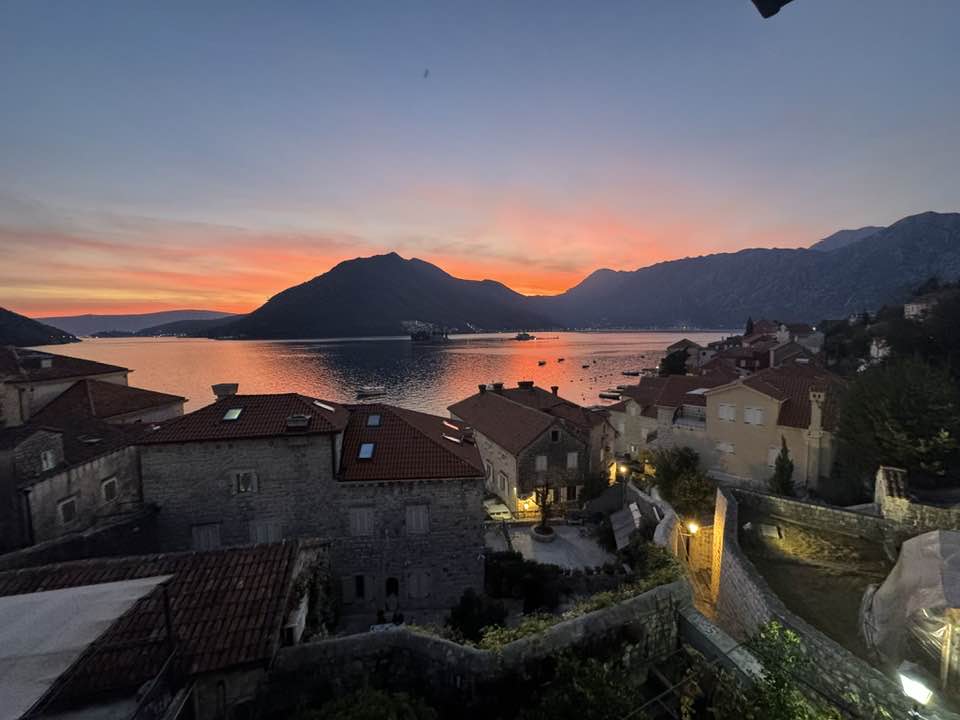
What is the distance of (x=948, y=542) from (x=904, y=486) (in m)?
9.21

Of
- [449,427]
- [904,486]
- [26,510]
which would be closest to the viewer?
[26,510]

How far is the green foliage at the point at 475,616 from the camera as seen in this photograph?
50.7 ft

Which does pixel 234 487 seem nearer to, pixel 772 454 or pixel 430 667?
pixel 430 667

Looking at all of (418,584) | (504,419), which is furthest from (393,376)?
(418,584)

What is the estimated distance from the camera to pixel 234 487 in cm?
1806

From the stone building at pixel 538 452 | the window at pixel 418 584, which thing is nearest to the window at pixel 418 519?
the window at pixel 418 584

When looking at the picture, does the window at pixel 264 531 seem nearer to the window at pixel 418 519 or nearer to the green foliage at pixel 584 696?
the window at pixel 418 519

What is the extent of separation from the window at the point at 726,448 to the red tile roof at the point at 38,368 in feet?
140

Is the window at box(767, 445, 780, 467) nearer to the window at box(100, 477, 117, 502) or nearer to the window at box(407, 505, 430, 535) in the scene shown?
the window at box(407, 505, 430, 535)

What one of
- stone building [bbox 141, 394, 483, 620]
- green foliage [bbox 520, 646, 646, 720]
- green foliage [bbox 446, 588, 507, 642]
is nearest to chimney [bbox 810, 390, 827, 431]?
stone building [bbox 141, 394, 483, 620]

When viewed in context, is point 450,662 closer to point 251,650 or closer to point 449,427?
point 251,650

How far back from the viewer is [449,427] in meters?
26.5

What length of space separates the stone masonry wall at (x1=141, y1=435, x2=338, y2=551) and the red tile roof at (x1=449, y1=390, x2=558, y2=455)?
15.0 meters

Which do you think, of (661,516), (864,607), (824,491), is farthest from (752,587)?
(824,491)
